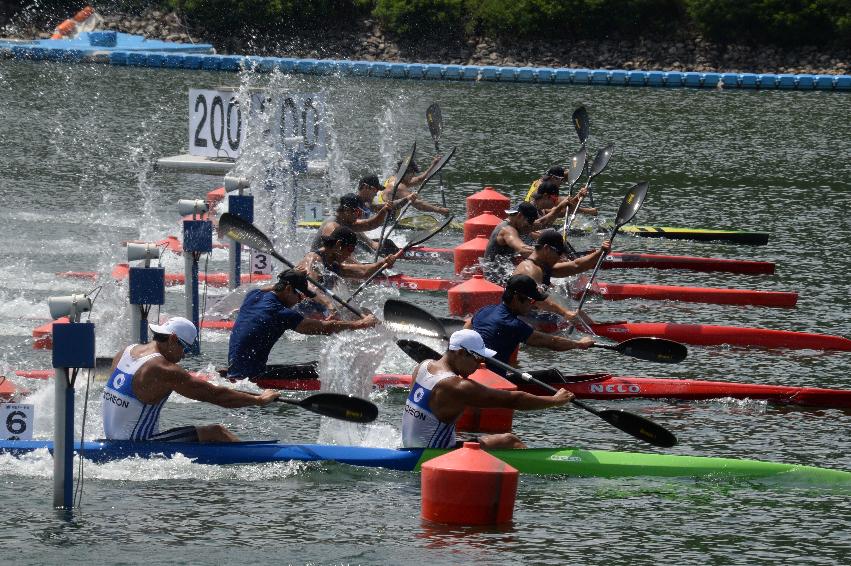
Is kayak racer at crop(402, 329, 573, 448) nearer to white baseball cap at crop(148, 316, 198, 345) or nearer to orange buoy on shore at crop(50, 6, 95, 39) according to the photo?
white baseball cap at crop(148, 316, 198, 345)

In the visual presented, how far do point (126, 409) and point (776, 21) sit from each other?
140 ft

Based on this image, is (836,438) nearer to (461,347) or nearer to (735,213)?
(461,347)

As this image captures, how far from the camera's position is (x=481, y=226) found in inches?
785

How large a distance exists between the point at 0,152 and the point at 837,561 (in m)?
22.8

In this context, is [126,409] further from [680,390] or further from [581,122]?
[581,122]

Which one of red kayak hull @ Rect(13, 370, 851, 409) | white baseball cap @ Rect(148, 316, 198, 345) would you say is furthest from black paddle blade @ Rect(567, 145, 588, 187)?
white baseball cap @ Rect(148, 316, 198, 345)

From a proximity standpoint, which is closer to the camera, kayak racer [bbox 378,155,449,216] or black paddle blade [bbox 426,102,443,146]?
kayak racer [bbox 378,155,449,216]

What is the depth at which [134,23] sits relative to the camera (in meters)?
57.4

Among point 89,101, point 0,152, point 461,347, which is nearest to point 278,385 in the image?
point 461,347

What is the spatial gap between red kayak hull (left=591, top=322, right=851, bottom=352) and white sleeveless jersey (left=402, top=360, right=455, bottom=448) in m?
5.35

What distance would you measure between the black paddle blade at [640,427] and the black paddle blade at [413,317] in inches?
66.6

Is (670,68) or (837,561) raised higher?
(670,68)

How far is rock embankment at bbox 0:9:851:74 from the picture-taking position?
5041 cm

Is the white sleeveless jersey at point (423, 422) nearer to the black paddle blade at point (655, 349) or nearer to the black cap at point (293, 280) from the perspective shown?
the black cap at point (293, 280)
